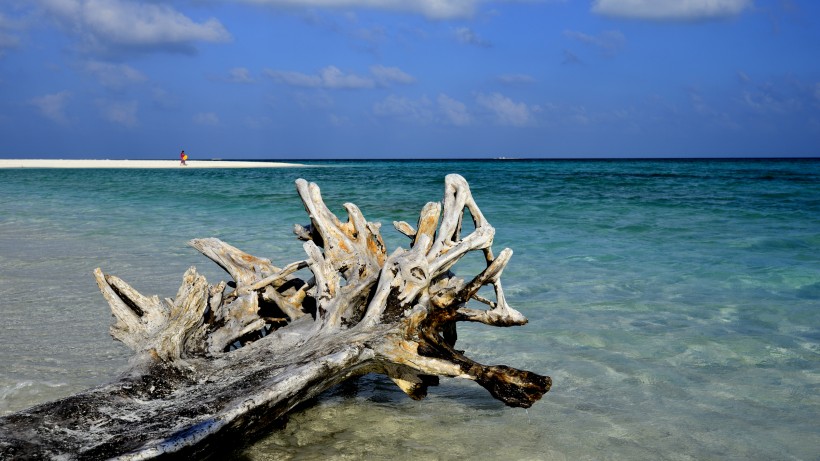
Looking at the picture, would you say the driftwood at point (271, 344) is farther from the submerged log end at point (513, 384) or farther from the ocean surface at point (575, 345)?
the ocean surface at point (575, 345)

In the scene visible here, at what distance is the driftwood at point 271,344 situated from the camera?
2113 millimetres

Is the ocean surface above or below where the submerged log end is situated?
below

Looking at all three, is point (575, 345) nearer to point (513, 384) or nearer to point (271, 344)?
point (513, 384)

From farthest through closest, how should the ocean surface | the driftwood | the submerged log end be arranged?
1. the ocean surface
2. the submerged log end
3. the driftwood

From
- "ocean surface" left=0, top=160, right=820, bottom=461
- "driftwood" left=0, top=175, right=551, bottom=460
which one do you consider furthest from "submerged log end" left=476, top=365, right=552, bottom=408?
"ocean surface" left=0, top=160, right=820, bottom=461

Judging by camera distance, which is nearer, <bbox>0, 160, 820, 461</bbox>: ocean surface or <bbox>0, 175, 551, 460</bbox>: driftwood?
<bbox>0, 175, 551, 460</bbox>: driftwood

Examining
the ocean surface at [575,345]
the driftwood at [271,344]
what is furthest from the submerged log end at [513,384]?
the ocean surface at [575,345]

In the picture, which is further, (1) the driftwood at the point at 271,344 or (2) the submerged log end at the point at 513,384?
(2) the submerged log end at the point at 513,384

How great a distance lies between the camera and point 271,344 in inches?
120

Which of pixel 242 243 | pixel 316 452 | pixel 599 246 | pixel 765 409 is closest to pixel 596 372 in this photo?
pixel 765 409

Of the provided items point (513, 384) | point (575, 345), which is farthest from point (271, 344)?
point (575, 345)

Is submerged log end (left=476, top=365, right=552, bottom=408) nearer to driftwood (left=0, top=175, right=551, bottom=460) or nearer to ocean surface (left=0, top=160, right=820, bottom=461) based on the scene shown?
driftwood (left=0, top=175, right=551, bottom=460)

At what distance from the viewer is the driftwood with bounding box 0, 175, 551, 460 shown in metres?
2.11

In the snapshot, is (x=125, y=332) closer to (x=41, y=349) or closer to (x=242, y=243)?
(x=41, y=349)
